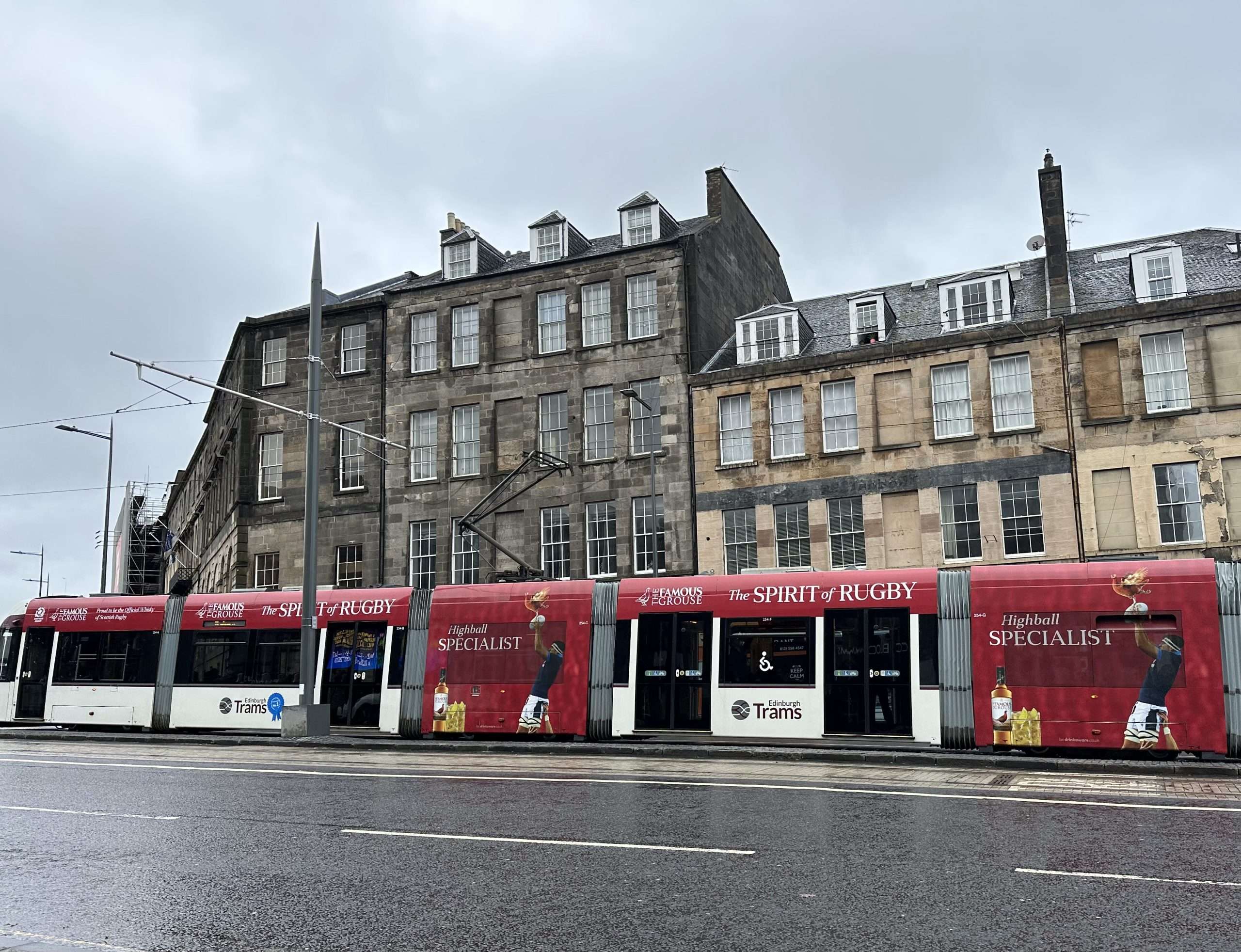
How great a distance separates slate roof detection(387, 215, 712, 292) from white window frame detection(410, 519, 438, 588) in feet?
27.4

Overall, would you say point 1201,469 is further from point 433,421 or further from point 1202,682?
point 433,421

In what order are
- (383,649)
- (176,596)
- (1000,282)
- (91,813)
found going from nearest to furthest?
(91,813), (383,649), (176,596), (1000,282)

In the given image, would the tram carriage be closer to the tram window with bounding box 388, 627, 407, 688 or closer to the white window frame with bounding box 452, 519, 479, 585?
the tram window with bounding box 388, 627, 407, 688

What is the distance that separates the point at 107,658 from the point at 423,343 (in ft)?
52.0

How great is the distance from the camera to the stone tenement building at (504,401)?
3547 cm

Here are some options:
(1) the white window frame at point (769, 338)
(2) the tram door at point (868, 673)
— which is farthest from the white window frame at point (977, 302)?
(2) the tram door at point (868, 673)

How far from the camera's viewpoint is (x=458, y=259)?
4016 centimetres

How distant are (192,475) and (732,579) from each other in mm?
50237

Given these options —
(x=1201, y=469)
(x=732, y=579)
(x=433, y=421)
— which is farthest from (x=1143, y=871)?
(x=433, y=421)

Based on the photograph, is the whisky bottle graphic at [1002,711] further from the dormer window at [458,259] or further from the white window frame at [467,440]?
the dormer window at [458,259]

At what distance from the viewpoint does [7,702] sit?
2897 centimetres

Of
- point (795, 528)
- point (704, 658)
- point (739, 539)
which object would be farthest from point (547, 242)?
point (704, 658)

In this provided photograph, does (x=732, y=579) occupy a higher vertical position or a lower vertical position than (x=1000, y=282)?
lower

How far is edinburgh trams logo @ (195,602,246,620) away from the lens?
26297mm
